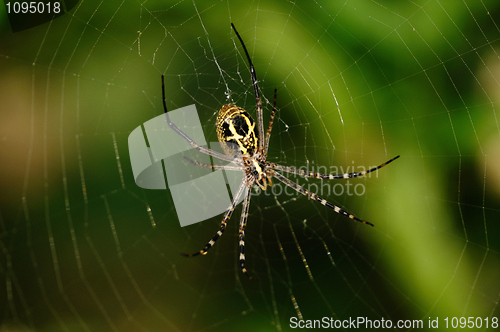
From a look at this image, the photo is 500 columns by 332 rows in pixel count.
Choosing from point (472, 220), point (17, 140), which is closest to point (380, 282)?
point (472, 220)

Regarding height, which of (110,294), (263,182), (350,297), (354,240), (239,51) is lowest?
(350,297)

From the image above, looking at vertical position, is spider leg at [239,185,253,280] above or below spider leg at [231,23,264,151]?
below

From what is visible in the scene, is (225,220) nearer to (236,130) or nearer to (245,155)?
(245,155)

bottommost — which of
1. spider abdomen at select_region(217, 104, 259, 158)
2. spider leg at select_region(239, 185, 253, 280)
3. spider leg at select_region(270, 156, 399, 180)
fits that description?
spider leg at select_region(239, 185, 253, 280)

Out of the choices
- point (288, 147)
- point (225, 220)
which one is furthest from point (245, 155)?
point (225, 220)

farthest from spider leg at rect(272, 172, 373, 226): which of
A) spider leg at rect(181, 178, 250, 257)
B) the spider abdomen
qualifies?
the spider abdomen

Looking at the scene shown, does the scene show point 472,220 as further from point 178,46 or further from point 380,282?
point 178,46

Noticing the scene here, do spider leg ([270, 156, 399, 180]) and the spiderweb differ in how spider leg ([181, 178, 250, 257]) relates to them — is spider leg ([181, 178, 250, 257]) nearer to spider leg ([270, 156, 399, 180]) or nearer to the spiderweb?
the spiderweb

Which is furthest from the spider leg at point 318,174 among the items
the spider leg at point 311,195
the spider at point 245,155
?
the spider leg at point 311,195
